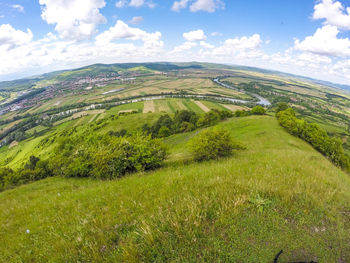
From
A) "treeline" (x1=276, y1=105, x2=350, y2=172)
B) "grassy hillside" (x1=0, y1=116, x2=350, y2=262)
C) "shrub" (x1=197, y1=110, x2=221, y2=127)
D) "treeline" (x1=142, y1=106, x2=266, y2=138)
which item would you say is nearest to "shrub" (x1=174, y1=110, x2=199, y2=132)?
"treeline" (x1=142, y1=106, x2=266, y2=138)

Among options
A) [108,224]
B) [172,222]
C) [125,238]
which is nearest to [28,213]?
[108,224]

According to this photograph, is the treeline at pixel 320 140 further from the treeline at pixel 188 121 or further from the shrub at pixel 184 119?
the shrub at pixel 184 119

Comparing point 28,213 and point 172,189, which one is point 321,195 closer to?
point 172,189

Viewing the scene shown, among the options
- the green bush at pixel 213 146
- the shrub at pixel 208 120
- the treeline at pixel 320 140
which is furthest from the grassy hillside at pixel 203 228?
the shrub at pixel 208 120

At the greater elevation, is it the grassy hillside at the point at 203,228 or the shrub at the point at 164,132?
the grassy hillside at the point at 203,228

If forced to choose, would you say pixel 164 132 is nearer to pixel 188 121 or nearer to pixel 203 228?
pixel 188 121

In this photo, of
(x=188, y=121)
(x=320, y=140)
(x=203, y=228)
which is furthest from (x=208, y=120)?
(x=203, y=228)
